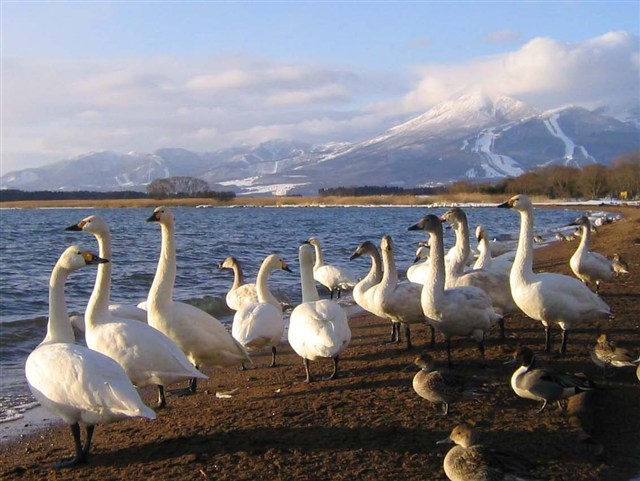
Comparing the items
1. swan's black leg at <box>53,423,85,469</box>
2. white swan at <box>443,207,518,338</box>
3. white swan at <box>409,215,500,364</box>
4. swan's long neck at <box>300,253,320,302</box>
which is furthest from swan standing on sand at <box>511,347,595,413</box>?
swan's long neck at <box>300,253,320,302</box>

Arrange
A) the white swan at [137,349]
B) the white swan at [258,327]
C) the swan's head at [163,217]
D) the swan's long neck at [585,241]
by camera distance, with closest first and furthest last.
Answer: the white swan at [137,349] < the swan's head at [163,217] < the white swan at [258,327] < the swan's long neck at [585,241]

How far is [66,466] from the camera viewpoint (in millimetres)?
5715

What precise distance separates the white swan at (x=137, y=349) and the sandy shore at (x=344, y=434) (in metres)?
0.39

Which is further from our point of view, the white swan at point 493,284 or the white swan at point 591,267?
the white swan at point 591,267

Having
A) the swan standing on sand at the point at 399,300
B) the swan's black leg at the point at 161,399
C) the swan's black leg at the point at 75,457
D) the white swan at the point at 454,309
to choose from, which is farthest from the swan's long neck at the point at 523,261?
the swan's black leg at the point at 75,457

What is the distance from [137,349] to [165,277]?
183 centimetres

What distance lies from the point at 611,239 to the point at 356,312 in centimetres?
1546

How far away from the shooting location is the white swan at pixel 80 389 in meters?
5.55

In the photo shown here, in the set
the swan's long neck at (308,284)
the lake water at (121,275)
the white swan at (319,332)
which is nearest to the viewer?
the white swan at (319,332)

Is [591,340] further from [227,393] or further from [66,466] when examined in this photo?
[66,466]

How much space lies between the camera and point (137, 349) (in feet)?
22.5

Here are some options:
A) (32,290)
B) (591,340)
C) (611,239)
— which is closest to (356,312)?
(591,340)

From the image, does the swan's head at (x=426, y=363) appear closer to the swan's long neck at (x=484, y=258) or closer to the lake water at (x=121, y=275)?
the lake water at (x=121, y=275)

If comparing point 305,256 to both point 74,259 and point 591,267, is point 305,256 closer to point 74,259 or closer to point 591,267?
point 74,259
